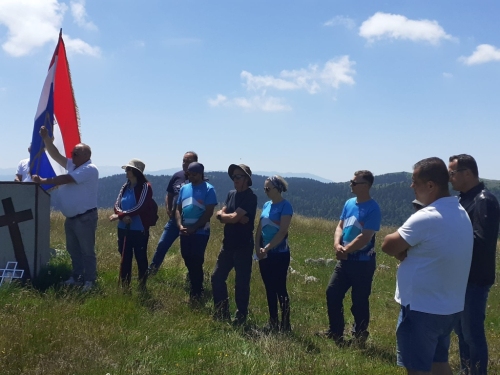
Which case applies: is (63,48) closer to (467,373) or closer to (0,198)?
(0,198)

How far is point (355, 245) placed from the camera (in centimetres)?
559

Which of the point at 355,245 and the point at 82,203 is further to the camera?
the point at 82,203

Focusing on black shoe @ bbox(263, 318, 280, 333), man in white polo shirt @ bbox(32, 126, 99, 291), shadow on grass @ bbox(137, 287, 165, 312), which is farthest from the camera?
man in white polo shirt @ bbox(32, 126, 99, 291)

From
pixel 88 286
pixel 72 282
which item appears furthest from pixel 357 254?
pixel 72 282

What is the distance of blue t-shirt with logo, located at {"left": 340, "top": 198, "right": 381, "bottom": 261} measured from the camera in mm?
5641

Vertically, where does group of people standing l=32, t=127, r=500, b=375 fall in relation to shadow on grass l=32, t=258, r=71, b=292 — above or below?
above

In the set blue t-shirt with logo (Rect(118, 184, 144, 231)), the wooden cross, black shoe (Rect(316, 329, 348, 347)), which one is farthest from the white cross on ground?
black shoe (Rect(316, 329, 348, 347))

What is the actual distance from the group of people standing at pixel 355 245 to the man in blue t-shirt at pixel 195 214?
14 mm

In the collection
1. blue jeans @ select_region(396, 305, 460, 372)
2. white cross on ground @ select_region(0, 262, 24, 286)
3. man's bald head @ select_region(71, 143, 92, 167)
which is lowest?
white cross on ground @ select_region(0, 262, 24, 286)

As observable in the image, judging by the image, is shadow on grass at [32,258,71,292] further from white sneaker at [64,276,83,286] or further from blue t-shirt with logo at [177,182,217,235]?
blue t-shirt with logo at [177,182,217,235]

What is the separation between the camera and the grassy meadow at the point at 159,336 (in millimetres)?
4422

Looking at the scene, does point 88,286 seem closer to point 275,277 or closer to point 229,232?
point 229,232

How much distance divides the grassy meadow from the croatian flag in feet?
5.42

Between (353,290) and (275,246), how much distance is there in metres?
1.06
